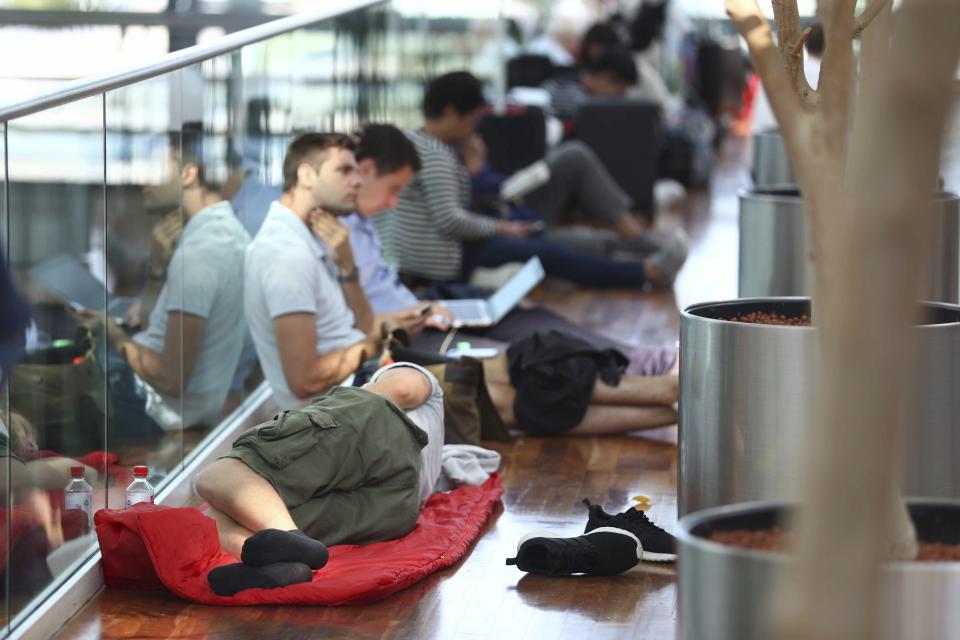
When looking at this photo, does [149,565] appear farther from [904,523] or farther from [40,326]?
[904,523]

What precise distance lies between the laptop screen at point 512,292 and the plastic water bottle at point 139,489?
80.3 inches

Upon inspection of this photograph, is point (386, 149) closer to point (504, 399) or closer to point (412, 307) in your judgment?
point (412, 307)

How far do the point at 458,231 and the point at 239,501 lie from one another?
3.20m

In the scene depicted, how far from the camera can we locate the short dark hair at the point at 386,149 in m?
5.20

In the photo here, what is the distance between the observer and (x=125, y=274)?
3.56 m

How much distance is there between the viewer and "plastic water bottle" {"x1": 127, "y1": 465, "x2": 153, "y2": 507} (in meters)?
3.58

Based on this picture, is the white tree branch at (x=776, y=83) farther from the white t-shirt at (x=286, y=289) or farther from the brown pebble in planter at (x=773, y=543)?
the white t-shirt at (x=286, y=289)

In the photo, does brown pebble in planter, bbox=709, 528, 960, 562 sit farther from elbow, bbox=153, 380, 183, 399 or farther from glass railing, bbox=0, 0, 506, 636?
elbow, bbox=153, 380, 183, 399

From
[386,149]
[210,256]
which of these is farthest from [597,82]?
[210,256]

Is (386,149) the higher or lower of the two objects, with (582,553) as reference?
higher

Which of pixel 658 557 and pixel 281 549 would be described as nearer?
pixel 281 549

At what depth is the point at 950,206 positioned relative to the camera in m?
4.48

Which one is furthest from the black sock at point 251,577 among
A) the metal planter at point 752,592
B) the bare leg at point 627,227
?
the bare leg at point 627,227

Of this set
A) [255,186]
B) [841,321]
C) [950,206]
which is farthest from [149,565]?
[950,206]
